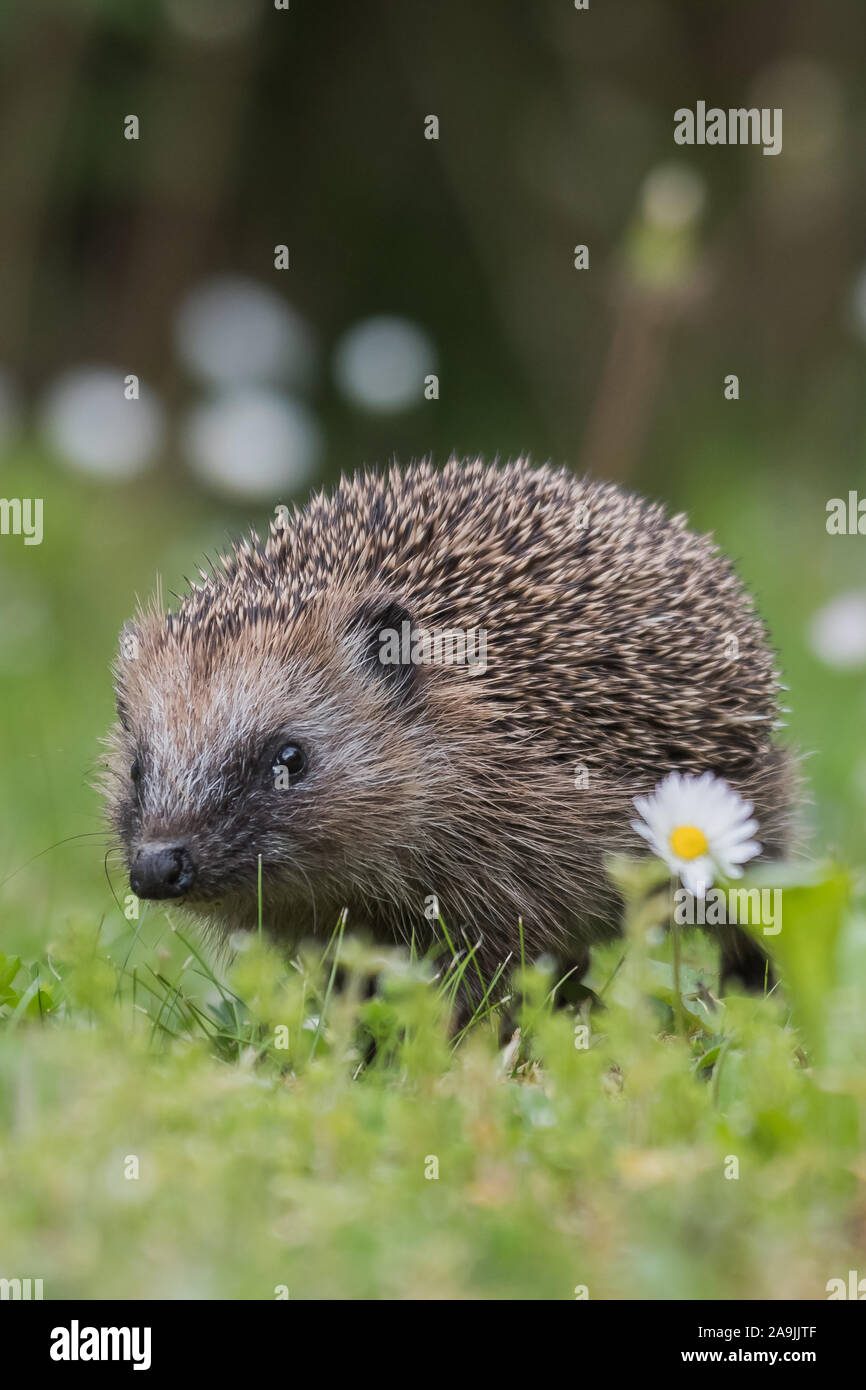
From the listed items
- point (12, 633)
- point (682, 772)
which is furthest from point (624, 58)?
point (682, 772)

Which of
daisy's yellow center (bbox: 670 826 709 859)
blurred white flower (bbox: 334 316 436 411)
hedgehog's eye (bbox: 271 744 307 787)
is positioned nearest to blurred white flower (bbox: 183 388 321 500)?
blurred white flower (bbox: 334 316 436 411)

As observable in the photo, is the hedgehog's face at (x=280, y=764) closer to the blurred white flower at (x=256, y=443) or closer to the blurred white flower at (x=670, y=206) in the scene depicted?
the blurred white flower at (x=670, y=206)

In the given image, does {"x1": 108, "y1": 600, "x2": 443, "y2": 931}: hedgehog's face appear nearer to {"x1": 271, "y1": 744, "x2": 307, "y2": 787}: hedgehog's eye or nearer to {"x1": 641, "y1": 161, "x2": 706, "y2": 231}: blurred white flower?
{"x1": 271, "y1": 744, "x2": 307, "y2": 787}: hedgehog's eye

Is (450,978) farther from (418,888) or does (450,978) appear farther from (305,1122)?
(305,1122)

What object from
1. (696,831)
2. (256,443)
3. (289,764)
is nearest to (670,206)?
(289,764)

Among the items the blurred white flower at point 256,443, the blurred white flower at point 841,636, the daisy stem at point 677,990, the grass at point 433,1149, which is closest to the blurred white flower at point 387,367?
the blurred white flower at point 256,443
